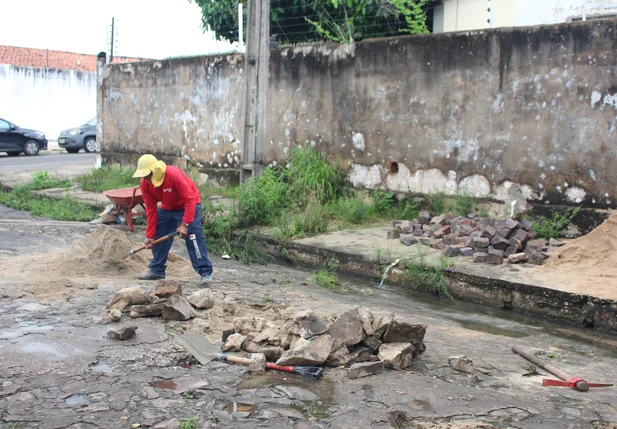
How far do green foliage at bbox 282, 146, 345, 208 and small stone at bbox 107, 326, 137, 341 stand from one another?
5.61 metres

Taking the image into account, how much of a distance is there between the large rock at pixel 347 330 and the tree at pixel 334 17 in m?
8.94

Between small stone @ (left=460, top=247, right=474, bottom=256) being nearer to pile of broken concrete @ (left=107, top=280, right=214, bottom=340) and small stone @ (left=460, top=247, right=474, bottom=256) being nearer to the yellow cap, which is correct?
pile of broken concrete @ (left=107, top=280, right=214, bottom=340)

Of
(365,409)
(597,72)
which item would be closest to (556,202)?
(597,72)

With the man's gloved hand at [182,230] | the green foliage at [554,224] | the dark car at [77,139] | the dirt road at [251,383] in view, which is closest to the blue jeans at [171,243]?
the man's gloved hand at [182,230]

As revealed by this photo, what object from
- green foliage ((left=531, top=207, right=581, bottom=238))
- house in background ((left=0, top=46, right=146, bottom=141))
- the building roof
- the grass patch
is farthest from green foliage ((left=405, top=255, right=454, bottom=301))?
the building roof

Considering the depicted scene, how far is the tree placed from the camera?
13508 mm

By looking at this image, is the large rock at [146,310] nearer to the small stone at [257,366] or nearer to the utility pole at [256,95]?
the small stone at [257,366]

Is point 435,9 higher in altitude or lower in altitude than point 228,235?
higher

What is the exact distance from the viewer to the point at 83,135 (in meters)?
24.1

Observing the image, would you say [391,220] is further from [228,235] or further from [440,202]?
[228,235]

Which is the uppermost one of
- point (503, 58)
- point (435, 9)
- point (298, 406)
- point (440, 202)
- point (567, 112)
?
point (435, 9)

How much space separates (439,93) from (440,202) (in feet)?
5.10

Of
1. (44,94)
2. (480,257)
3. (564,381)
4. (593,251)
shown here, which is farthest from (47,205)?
(44,94)

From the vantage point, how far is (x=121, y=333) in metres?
4.79
